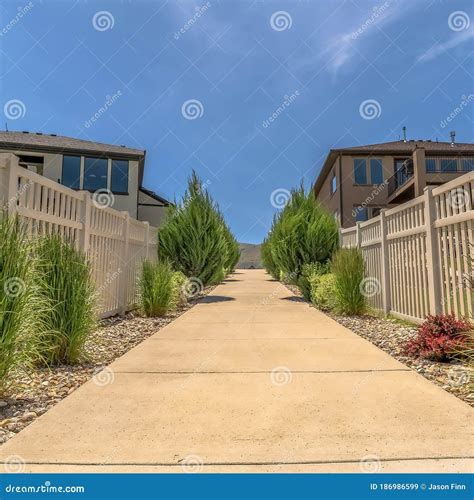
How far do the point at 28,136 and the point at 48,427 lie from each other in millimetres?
24073

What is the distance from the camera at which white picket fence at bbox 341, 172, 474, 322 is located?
14.6 ft

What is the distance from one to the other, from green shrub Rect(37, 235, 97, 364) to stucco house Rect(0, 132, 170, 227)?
17006mm

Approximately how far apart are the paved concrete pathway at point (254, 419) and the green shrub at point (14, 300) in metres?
0.55

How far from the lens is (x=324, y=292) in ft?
27.1

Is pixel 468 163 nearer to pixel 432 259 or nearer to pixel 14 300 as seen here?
pixel 432 259

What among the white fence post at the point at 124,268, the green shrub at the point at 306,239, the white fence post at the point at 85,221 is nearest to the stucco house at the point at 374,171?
the green shrub at the point at 306,239

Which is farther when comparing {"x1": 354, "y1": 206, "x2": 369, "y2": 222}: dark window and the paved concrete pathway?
{"x1": 354, "y1": 206, "x2": 369, "y2": 222}: dark window

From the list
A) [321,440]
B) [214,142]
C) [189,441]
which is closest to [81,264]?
A: [189,441]

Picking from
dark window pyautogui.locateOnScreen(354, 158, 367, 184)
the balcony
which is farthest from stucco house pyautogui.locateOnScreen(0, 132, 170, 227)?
the balcony

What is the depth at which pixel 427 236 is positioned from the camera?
17.4ft

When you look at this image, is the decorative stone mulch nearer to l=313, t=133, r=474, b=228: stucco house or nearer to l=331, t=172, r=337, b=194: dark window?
l=313, t=133, r=474, b=228: stucco house

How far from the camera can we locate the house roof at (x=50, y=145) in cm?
1938

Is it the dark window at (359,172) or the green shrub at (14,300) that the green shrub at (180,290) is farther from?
the dark window at (359,172)

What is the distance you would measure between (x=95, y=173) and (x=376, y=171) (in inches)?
672
